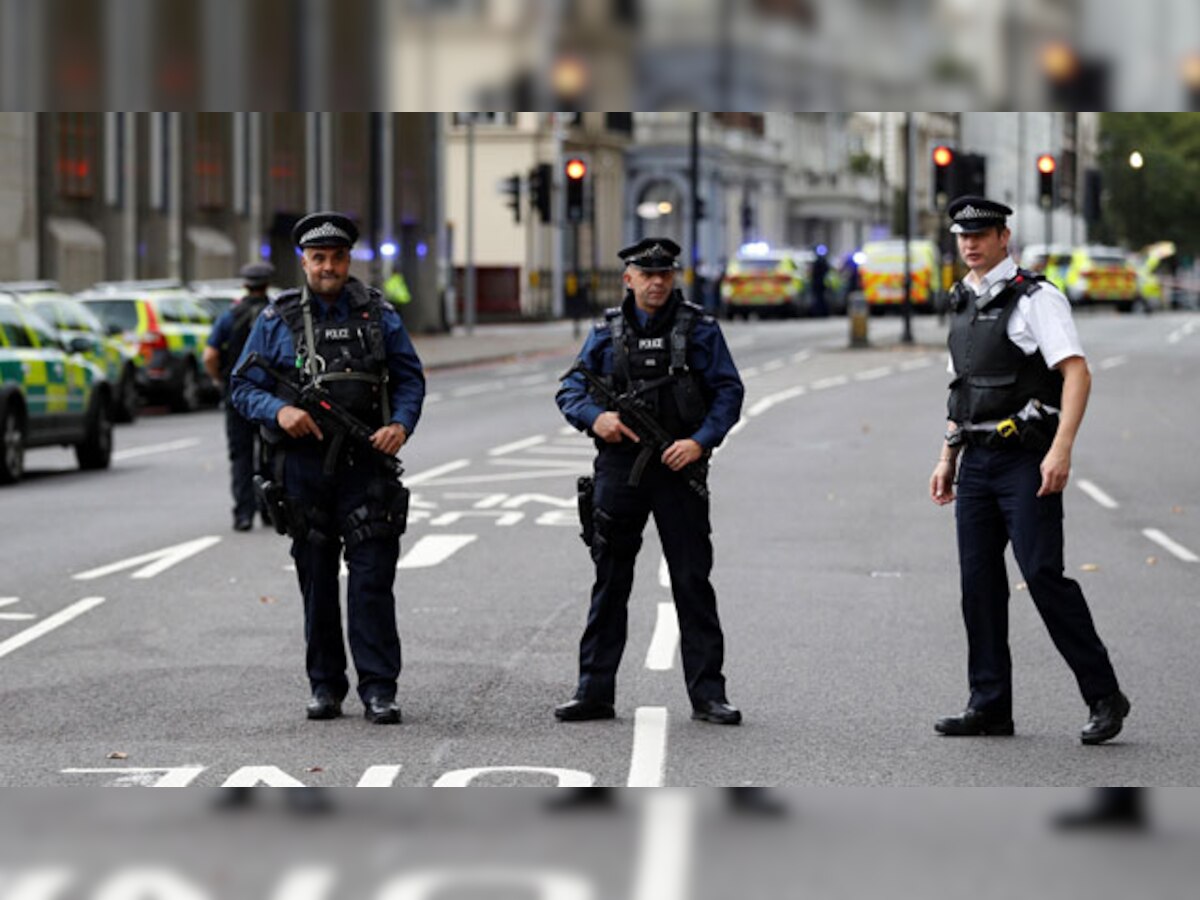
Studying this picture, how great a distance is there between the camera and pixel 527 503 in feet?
69.9

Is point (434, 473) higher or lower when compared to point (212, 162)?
lower

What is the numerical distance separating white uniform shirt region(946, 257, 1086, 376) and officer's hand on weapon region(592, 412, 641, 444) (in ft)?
4.61

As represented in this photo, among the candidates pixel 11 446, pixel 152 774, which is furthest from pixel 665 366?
pixel 11 446

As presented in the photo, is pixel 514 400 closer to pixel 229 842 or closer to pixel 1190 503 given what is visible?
pixel 1190 503

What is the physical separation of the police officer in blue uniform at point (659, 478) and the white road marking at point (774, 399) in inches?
888

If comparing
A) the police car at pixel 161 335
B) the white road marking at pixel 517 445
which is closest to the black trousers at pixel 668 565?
the white road marking at pixel 517 445

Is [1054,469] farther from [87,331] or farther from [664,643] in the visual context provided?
[87,331]

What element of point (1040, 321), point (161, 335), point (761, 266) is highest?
point (1040, 321)

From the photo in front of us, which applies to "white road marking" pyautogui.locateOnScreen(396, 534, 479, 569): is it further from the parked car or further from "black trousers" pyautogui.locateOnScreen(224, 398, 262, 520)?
the parked car

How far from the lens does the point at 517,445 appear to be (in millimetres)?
28344

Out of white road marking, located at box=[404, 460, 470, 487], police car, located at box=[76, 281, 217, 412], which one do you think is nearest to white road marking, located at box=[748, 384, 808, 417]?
police car, located at box=[76, 281, 217, 412]

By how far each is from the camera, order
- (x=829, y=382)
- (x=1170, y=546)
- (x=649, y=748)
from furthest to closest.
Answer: (x=829, y=382) → (x=1170, y=546) → (x=649, y=748)

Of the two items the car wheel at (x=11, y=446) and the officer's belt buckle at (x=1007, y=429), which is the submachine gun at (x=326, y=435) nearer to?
the officer's belt buckle at (x=1007, y=429)

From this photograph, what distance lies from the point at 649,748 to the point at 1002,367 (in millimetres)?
1874
